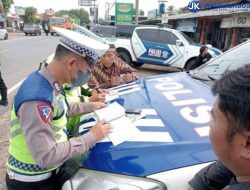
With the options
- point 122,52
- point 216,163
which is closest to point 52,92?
point 216,163

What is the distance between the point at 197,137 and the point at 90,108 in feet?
3.06

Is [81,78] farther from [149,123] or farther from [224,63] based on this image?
[224,63]

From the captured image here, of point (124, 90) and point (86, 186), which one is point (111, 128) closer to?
point (86, 186)

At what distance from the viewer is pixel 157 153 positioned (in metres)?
1.42

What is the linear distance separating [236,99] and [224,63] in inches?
78.6

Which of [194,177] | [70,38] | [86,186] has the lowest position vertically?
[86,186]

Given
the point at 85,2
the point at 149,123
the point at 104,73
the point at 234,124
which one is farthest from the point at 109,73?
the point at 85,2

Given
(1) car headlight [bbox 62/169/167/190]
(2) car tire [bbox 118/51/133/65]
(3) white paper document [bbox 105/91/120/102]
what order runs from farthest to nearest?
(2) car tire [bbox 118/51/133/65]
(3) white paper document [bbox 105/91/120/102]
(1) car headlight [bbox 62/169/167/190]

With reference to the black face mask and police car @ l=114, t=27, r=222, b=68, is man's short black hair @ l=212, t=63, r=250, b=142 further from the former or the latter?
police car @ l=114, t=27, r=222, b=68

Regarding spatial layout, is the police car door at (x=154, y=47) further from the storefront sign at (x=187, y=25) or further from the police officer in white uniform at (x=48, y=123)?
the storefront sign at (x=187, y=25)

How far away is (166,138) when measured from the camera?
1508 millimetres

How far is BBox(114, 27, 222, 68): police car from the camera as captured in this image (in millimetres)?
10703

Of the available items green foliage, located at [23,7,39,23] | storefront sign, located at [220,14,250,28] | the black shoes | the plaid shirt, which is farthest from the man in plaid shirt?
green foliage, located at [23,7,39,23]

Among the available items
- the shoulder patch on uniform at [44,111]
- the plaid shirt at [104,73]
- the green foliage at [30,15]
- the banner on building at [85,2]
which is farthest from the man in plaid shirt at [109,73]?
the green foliage at [30,15]
